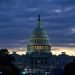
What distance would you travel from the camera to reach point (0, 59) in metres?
92.8

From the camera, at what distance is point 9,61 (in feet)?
326

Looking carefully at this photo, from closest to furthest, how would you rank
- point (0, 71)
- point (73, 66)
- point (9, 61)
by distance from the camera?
point (0, 71)
point (9, 61)
point (73, 66)

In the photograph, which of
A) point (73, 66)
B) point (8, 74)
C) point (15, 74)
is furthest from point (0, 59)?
point (73, 66)

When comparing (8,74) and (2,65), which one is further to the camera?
(2,65)

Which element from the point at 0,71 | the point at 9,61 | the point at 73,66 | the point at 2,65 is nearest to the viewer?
the point at 0,71

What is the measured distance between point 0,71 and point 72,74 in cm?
A: 2775

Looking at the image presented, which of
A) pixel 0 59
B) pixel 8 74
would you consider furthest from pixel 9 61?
pixel 8 74

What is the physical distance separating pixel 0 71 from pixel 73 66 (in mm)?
37119

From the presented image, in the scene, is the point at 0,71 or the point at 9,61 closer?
the point at 0,71

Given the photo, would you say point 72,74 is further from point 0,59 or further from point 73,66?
point 0,59

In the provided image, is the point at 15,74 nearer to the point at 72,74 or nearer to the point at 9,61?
the point at 9,61

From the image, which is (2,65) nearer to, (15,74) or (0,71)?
(15,74)

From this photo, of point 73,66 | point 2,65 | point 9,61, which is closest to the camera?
point 2,65

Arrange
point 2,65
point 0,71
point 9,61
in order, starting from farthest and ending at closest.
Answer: point 9,61 → point 2,65 → point 0,71
